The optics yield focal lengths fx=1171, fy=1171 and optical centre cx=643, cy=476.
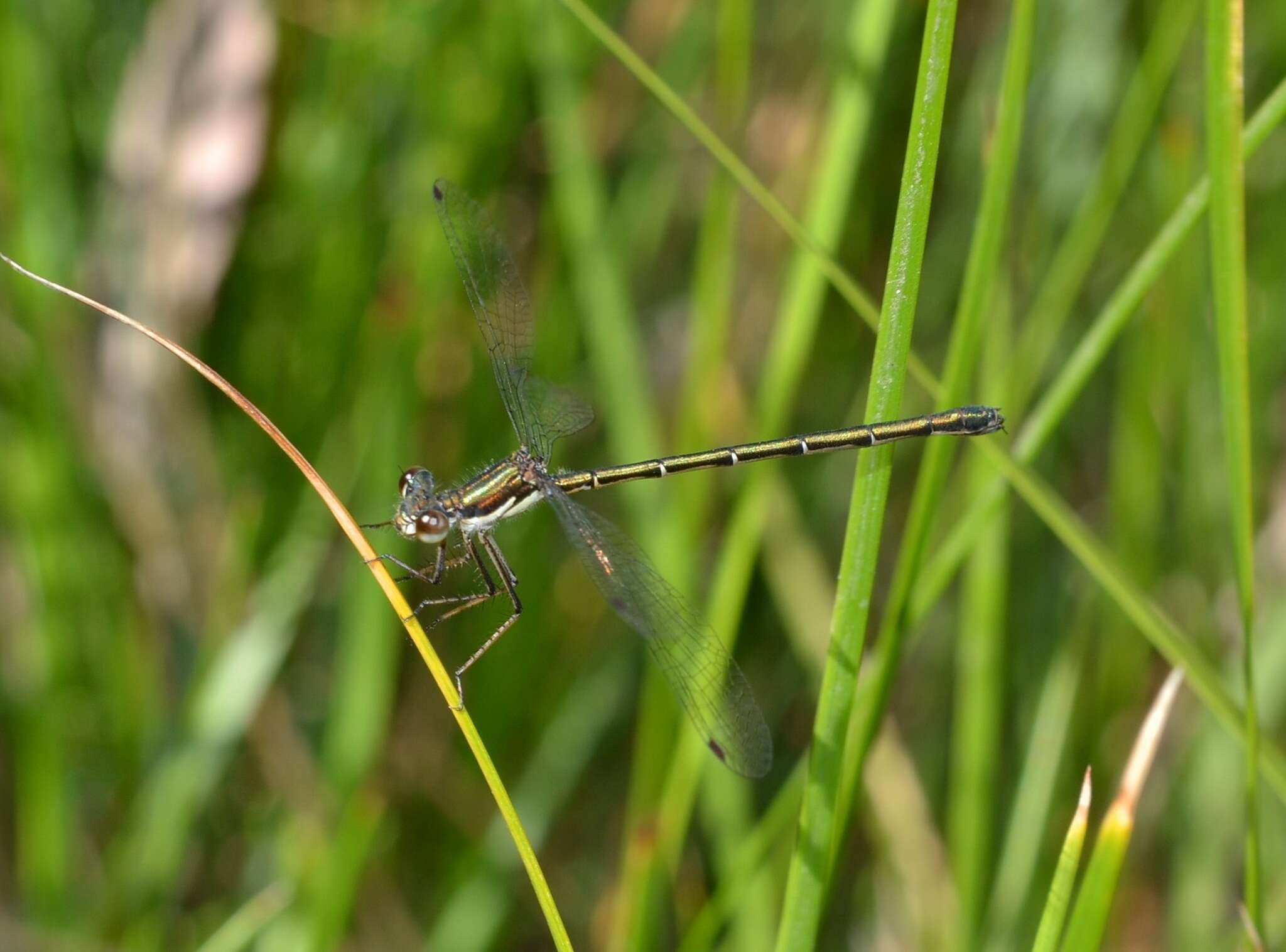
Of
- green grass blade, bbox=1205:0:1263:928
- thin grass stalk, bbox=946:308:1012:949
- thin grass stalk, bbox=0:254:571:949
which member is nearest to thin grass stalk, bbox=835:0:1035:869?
green grass blade, bbox=1205:0:1263:928

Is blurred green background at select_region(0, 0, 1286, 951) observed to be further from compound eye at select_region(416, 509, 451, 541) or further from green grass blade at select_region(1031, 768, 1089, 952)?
green grass blade at select_region(1031, 768, 1089, 952)

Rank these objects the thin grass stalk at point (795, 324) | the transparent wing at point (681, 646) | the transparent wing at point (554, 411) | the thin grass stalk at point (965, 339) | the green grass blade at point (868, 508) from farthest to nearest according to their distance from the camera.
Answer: the transparent wing at point (554, 411) → the thin grass stalk at point (795, 324) → the transparent wing at point (681, 646) → the thin grass stalk at point (965, 339) → the green grass blade at point (868, 508)

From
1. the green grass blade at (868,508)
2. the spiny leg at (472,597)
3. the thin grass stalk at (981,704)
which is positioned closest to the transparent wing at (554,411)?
the spiny leg at (472,597)

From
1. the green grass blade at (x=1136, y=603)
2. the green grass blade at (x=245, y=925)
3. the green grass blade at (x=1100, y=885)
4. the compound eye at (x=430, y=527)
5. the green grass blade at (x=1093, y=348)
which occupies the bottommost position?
the green grass blade at (x=1100, y=885)

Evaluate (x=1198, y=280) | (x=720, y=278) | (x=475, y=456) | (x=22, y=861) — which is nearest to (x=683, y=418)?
(x=720, y=278)

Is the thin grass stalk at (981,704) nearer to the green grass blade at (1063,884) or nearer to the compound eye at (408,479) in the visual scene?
the green grass blade at (1063,884)

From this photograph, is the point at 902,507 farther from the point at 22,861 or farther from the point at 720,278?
the point at 22,861

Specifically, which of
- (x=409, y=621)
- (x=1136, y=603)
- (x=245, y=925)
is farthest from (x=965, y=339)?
(x=245, y=925)
